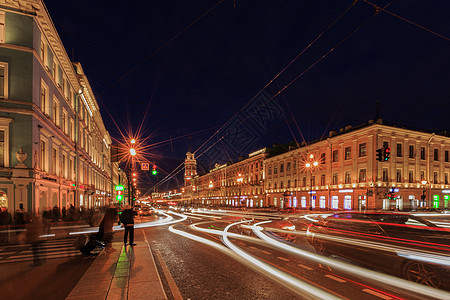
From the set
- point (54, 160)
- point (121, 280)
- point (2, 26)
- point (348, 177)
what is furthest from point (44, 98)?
point (348, 177)

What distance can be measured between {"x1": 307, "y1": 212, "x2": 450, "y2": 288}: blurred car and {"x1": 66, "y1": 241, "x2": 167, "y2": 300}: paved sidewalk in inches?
222

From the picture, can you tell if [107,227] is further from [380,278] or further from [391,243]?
[391,243]

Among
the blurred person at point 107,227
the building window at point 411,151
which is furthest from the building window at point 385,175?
the blurred person at point 107,227

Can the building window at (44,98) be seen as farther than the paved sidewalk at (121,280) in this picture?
Yes

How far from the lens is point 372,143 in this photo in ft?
118

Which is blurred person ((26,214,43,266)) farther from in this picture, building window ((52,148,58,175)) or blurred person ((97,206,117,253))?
building window ((52,148,58,175))

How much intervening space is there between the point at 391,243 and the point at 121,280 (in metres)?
7.15

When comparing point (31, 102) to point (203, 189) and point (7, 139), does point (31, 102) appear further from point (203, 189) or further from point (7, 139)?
point (203, 189)

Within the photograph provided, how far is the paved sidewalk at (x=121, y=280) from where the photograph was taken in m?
4.94

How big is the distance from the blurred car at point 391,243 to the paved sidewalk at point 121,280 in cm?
564

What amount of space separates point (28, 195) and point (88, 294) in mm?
15677

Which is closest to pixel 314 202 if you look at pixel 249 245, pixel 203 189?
pixel 249 245

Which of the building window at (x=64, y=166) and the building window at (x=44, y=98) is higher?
the building window at (x=44, y=98)

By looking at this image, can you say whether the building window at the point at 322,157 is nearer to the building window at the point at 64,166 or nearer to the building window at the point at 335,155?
the building window at the point at 335,155
